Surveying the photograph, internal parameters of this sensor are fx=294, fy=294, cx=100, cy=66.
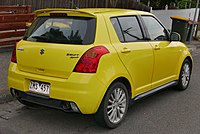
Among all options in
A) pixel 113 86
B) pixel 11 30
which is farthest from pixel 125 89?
pixel 11 30

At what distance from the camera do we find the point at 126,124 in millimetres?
4285

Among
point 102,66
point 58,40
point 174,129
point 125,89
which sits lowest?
point 174,129

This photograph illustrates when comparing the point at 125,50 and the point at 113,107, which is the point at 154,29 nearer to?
the point at 125,50

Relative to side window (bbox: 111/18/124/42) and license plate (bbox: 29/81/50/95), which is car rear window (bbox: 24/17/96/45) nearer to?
side window (bbox: 111/18/124/42)

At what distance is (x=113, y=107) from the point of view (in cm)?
408

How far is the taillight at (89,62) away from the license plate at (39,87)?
1.58 ft

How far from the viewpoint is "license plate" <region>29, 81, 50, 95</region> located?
3838 millimetres

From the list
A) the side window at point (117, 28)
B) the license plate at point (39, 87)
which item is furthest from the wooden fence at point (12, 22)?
the side window at point (117, 28)

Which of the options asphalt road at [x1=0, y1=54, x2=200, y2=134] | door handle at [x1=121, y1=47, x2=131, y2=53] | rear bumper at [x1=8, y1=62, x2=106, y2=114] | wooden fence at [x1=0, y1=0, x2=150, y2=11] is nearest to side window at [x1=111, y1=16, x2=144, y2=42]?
door handle at [x1=121, y1=47, x2=131, y2=53]

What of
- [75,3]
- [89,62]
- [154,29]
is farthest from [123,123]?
[75,3]

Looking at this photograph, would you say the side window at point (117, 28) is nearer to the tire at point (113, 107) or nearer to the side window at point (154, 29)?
the tire at point (113, 107)

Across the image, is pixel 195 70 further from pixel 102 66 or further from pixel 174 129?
pixel 102 66

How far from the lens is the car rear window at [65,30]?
3857 millimetres

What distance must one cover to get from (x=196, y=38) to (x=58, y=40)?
1149 centimetres
